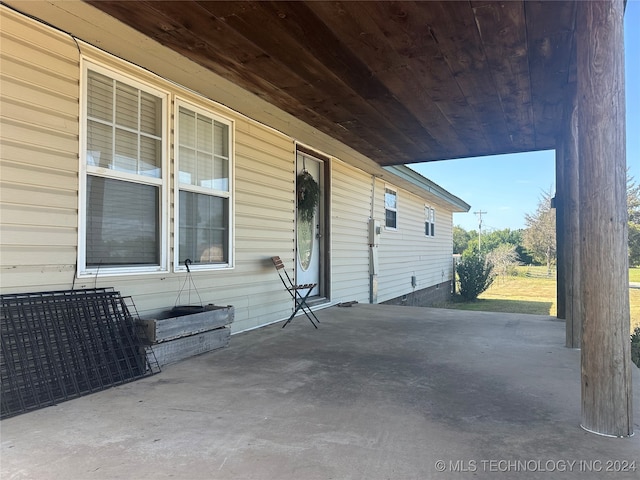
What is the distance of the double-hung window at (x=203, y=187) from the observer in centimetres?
409

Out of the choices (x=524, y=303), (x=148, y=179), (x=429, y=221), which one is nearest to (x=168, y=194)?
(x=148, y=179)

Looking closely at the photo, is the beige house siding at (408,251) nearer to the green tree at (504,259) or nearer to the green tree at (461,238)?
the green tree at (504,259)

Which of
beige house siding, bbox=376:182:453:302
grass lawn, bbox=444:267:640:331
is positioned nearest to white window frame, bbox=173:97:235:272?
beige house siding, bbox=376:182:453:302

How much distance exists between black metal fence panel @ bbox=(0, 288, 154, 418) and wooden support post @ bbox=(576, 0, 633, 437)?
118 inches

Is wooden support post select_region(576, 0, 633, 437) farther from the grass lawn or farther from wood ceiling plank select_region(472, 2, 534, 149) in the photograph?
the grass lawn

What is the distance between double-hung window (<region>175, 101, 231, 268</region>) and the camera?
4094 mm

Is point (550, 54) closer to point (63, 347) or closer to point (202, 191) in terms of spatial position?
point (202, 191)

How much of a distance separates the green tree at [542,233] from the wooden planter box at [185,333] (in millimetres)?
21724

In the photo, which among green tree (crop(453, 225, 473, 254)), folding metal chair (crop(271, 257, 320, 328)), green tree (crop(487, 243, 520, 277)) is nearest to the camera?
folding metal chair (crop(271, 257, 320, 328))

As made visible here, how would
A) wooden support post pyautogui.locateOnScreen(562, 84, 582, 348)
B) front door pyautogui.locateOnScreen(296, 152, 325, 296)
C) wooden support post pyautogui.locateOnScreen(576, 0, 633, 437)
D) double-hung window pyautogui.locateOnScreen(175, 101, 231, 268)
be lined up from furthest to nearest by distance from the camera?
1. front door pyautogui.locateOnScreen(296, 152, 325, 296)
2. double-hung window pyautogui.locateOnScreen(175, 101, 231, 268)
3. wooden support post pyautogui.locateOnScreen(562, 84, 582, 348)
4. wooden support post pyautogui.locateOnScreen(576, 0, 633, 437)

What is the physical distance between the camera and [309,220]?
669cm

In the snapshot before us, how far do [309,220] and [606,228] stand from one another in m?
4.80

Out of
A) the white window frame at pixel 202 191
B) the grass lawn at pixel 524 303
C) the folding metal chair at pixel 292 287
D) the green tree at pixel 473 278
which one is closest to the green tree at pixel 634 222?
the grass lawn at pixel 524 303

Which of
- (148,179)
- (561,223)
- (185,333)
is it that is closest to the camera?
(185,333)
